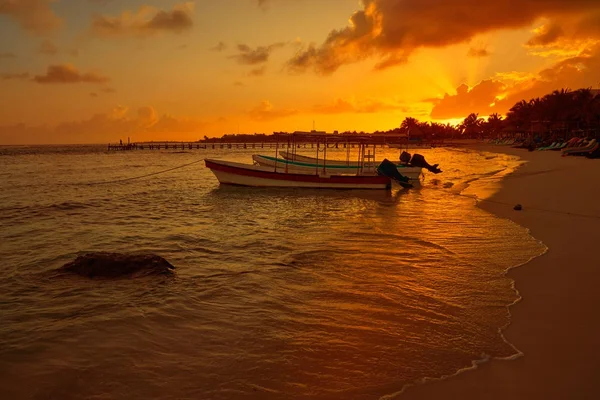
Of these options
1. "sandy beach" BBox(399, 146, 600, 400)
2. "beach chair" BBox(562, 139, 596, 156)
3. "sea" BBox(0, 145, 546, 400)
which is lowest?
"sea" BBox(0, 145, 546, 400)

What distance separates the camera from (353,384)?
4.47 metres

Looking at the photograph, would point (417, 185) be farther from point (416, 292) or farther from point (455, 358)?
point (455, 358)

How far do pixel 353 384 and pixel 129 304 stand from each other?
4372 millimetres

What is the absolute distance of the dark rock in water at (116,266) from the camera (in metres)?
8.76

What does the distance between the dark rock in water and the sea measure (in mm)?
255

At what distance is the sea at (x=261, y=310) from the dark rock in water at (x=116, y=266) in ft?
0.84

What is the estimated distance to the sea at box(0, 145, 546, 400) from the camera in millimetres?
4715

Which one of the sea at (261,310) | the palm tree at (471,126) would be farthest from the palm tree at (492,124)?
the sea at (261,310)

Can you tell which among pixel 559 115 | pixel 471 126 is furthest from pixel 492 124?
pixel 559 115

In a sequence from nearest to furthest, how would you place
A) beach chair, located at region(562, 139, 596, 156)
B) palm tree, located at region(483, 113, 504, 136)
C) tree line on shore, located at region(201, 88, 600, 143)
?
beach chair, located at region(562, 139, 596, 156), tree line on shore, located at region(201, 88, 600, 143), palm tree, located at region(483, 113, 504, 136)

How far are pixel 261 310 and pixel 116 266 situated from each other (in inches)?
151

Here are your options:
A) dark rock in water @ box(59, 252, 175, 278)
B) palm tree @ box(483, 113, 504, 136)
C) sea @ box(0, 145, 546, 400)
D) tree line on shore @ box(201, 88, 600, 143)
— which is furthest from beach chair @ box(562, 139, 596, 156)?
palm tree @ box(483, 113, 504, 136)

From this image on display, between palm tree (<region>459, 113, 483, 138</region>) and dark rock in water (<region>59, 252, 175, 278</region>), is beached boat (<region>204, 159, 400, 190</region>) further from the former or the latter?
palm tree (<region>459, 113, 483, 138</region>)

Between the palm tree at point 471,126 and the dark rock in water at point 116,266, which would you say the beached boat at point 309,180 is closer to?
the dark rock in water at point 116,266
